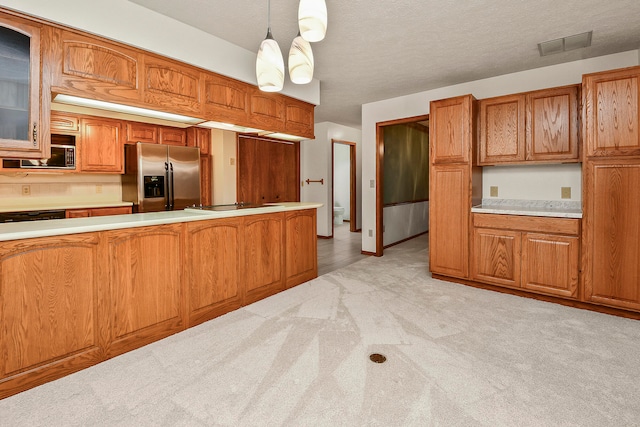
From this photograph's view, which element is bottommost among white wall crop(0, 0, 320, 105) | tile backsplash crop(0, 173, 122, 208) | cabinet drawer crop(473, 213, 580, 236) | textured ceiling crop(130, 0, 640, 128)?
cabinet drawer crop(473, 213, 580, 236)

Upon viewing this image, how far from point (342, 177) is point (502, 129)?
630 centimetres

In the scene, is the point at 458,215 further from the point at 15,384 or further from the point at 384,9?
the point at 15,384

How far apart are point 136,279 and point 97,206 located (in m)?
2.72

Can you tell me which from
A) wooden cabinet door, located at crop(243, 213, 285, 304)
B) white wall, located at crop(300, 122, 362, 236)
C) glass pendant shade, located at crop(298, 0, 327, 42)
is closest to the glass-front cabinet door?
wooden cabinet door, located at crop(243, 213, 285, 304)

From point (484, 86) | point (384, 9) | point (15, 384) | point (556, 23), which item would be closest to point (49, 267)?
point (15, 384)

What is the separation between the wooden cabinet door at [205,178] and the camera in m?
5.34

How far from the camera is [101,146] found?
4.50m

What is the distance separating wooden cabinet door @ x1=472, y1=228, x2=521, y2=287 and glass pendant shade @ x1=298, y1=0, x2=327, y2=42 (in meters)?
2.83

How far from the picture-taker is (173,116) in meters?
2.84

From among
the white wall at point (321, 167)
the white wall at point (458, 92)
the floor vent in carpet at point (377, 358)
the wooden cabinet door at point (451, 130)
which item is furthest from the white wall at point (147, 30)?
the white wall at point (321, 167)

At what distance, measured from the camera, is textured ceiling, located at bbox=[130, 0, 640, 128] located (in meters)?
2.42

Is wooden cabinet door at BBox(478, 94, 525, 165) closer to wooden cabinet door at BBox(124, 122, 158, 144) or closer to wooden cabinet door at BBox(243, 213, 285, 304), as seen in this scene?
wooden cabinet door at BBox(243, 213, 285, 304)

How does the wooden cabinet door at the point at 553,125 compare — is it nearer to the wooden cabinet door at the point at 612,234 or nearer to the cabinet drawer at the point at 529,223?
the wooden cabinet door at the point at 612,234

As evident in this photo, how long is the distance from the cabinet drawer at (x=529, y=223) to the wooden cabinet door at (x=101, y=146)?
190 inches
